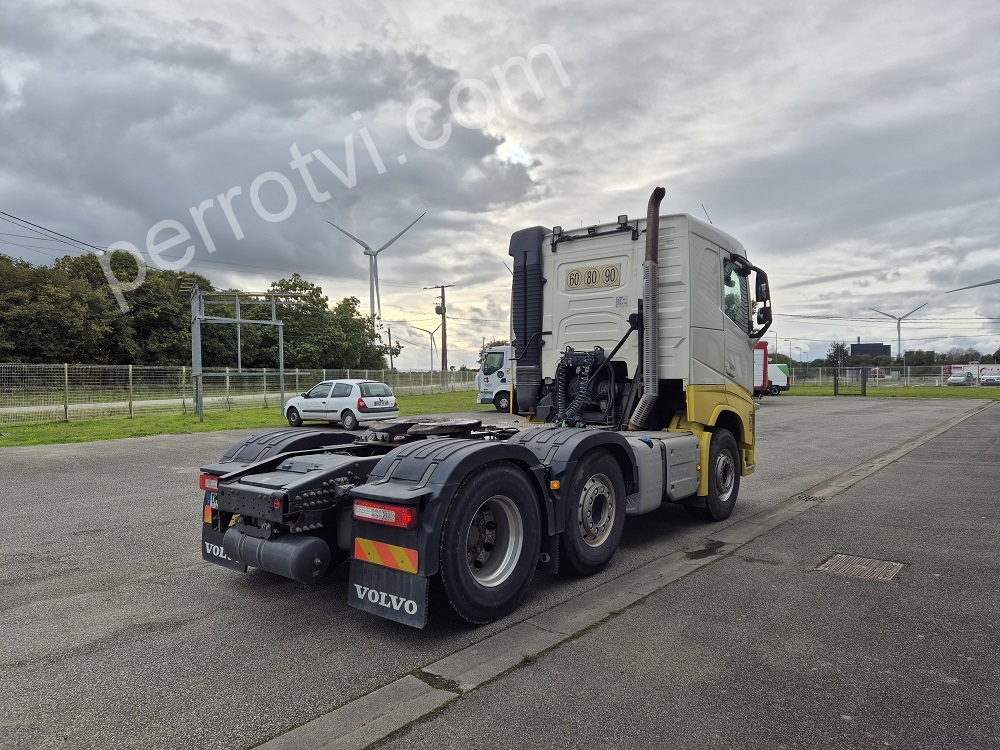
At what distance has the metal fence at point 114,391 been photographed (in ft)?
64.3

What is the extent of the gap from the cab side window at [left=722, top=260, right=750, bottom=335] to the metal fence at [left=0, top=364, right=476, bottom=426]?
20692 mm

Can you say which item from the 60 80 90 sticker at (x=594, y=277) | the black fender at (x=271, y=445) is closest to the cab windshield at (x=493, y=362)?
the 60 80 90 sticker at (x=594, y=277)

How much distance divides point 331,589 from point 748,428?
4.98 meters

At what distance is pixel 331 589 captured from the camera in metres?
4.67

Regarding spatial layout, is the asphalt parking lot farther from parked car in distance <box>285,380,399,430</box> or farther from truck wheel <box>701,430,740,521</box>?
parked car in distance <box>285,380,399,430</box>

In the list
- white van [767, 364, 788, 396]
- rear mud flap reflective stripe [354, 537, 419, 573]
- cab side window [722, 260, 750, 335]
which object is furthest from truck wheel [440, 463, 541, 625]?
white van [767, 364, 788, 396]

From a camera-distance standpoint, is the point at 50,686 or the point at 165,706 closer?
the point at 165,706

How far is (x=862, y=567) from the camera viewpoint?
5246 millimetres


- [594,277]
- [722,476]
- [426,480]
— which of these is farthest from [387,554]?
[722,476]

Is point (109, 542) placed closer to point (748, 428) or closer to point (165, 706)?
point (165, 706)

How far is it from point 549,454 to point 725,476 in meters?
3.11

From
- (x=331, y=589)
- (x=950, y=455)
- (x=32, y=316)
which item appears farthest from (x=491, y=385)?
(x=32, y=316)

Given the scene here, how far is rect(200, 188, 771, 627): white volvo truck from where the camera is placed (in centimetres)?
377

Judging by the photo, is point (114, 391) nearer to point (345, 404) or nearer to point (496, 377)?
point (345, 404)
